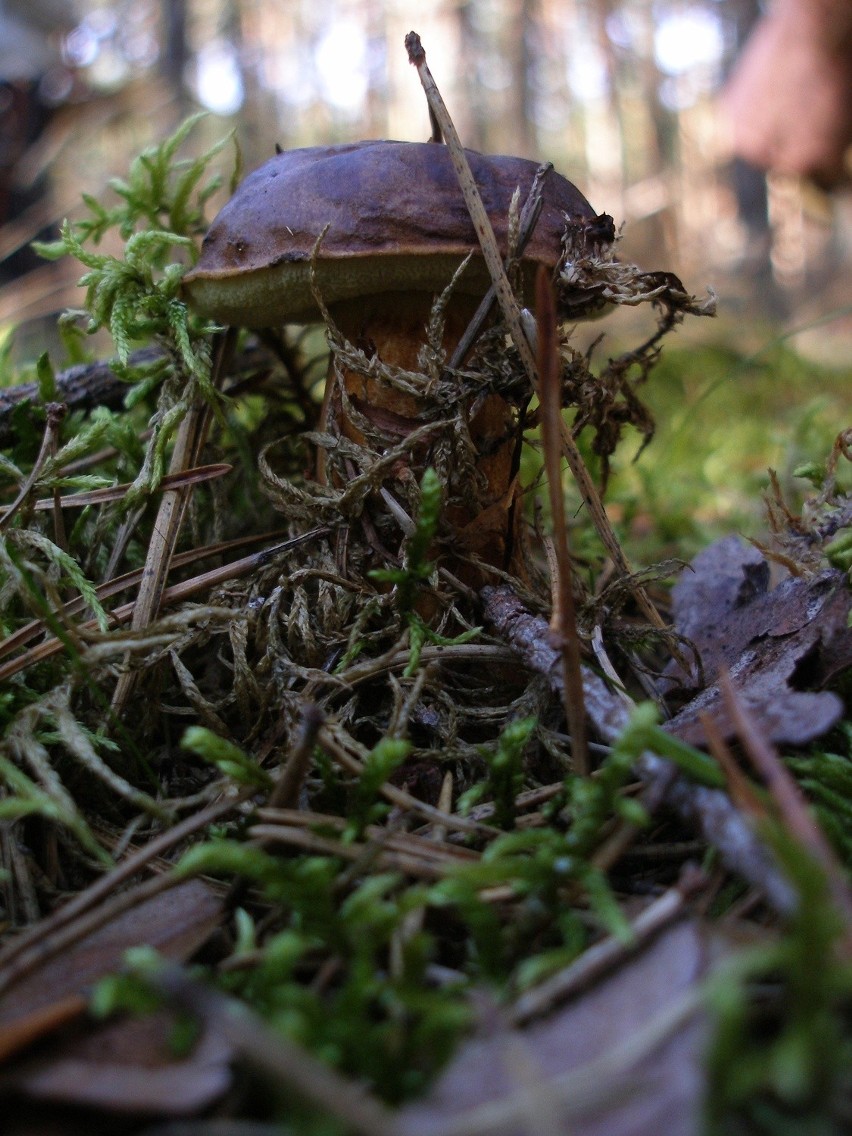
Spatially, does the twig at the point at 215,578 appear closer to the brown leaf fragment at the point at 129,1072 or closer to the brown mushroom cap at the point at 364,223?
the brown mushroom cap at the point at 364,223

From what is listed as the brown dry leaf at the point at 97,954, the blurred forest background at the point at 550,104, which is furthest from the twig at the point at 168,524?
the blurred forest background at the point at 550,104

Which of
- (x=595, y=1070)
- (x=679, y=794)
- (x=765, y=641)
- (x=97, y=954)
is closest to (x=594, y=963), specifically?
(x=595, y=1070)

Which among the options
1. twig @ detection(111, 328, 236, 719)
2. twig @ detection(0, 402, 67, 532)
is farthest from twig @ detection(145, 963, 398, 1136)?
twig @ detection(0, 402, 67, 532)

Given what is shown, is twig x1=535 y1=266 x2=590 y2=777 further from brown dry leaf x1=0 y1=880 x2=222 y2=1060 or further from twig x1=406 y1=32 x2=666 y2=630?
brown dry leaf x1=0 y1=880 x2=222 y2=1060

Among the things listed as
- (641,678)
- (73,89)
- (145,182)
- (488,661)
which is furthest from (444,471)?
(73,89)

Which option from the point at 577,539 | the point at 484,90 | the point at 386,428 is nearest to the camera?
the point at 386,428

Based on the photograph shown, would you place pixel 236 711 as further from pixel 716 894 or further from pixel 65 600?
pixel 716 894
